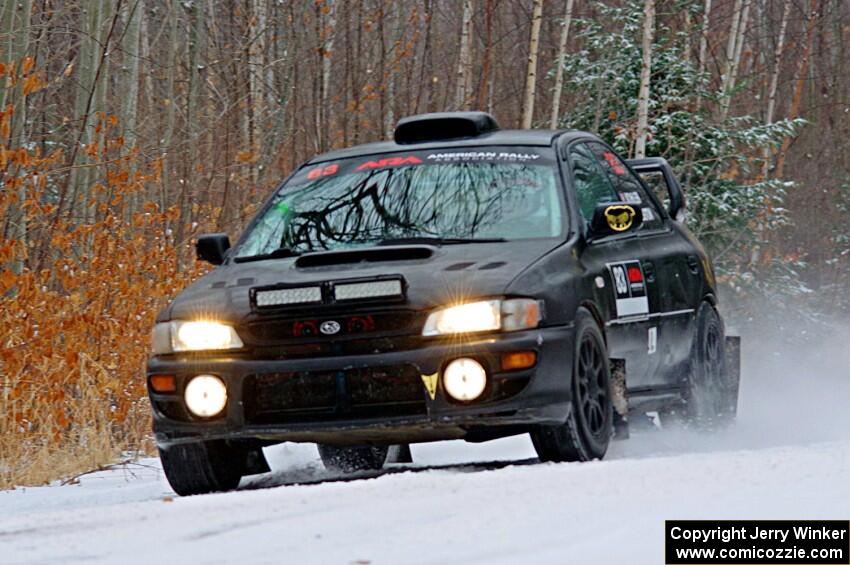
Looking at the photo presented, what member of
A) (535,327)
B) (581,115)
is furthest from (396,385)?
(581,115)

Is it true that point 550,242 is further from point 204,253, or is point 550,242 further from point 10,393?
point 10,393

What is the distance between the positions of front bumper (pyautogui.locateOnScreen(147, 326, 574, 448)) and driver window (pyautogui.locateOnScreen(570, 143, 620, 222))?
1213 millimetres

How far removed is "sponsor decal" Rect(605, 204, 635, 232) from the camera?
Answer: 24.8 ft

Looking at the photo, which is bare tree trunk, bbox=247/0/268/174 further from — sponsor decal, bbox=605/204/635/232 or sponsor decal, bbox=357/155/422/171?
sponsor decal, bbox=605/204/635/232

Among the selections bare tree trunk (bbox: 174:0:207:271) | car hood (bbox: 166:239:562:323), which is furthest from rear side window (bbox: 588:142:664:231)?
bare tree trunk (bbox: 174:0:207:271)

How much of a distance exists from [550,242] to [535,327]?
2.29ft

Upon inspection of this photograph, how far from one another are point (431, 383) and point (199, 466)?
47.8 inches

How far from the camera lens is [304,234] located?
303 inches

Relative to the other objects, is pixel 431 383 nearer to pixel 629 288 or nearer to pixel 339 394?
pixel 339 394

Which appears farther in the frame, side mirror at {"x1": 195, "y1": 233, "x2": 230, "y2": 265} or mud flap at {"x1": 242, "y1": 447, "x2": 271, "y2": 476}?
side mirror at {"x1": 195, "y1": 233, "x2": 230, "y2": 265}

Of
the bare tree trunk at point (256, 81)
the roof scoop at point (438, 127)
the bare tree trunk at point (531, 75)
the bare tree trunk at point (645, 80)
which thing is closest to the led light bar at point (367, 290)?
the roof scoop at point (438, 127)

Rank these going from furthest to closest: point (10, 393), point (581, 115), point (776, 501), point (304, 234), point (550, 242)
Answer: point (581, 115)
point (10, 393)
point (304, 234)
point (550, 242)
point (776, 501)

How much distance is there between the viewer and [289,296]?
6684 millimetres

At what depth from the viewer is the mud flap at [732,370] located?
9617mm
